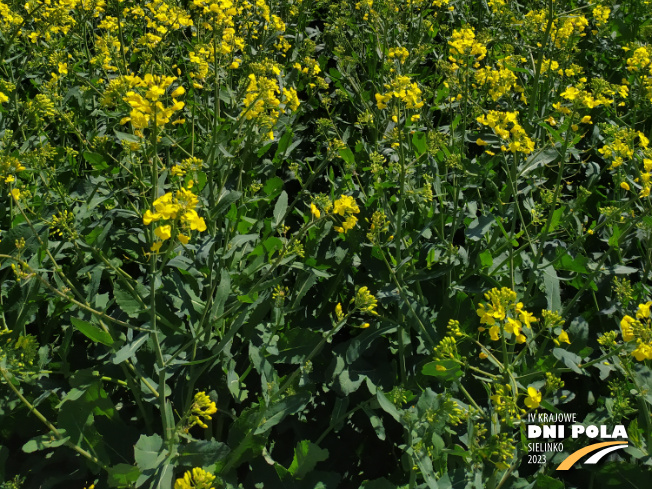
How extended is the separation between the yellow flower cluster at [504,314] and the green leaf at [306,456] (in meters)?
0.77

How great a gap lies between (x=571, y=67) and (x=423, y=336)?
7.45 feet

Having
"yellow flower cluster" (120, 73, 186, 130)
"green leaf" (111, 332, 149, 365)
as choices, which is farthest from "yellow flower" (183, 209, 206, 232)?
"green leaf" (111, 332, 149, 365)

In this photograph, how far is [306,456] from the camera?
7.19 ft

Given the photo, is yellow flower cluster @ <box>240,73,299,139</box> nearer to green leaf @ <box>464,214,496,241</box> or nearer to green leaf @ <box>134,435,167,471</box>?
green leaf @ <box>464,214,496,241</box>

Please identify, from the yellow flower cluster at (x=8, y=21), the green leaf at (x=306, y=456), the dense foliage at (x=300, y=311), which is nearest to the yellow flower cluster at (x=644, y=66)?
the dense foliage at (x=300, y=311)

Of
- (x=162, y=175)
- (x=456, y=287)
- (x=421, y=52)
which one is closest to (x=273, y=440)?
(x=456, y=287)

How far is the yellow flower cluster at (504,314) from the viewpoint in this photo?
1.89 metres

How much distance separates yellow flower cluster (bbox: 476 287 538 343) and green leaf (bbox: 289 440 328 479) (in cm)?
77

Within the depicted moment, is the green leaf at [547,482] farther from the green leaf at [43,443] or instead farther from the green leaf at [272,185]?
the green leaf at [272,185]

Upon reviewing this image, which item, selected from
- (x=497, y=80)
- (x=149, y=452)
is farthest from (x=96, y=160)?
(x=497, y=80)

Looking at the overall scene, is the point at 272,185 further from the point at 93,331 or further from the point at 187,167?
the point at 93,331

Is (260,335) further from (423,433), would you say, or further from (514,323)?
(514,323)

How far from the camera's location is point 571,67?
376cm

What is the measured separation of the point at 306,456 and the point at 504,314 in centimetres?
88
